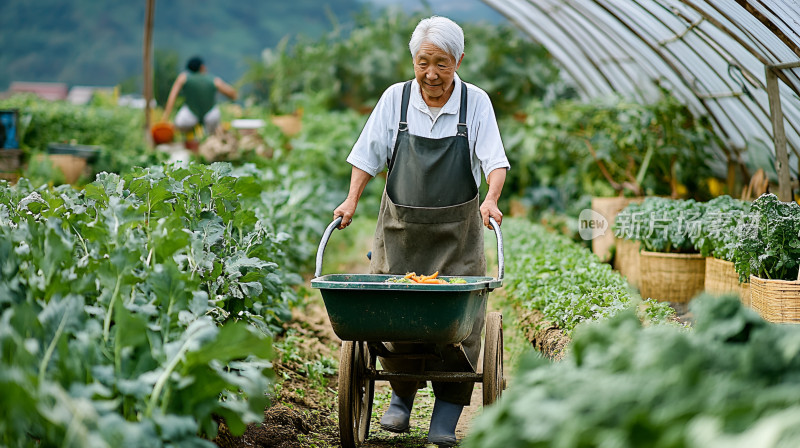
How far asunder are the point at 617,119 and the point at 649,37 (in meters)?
1.22

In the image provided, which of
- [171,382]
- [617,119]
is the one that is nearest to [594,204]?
[617,119]

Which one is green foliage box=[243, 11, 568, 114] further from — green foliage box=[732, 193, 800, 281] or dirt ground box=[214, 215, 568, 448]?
green foliage box=[732, 193, 800, 281]

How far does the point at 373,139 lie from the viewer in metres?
3.73

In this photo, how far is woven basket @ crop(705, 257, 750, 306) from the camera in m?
4.66

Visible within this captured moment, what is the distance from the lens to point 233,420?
2.16 metres

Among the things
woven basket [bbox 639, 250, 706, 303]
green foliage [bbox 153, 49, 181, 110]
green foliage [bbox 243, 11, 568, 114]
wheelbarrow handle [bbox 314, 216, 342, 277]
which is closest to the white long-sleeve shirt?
wheelbarrow handle [bbox 314, 216, 342, 277]

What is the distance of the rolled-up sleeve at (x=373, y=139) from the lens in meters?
3.72

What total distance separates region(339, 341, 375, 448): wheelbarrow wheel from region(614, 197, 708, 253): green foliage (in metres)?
2.85

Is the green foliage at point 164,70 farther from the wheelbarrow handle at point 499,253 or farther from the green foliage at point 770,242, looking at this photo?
the wheelbarrow handle at point 499,253

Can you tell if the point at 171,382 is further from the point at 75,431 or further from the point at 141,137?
the point at 141,137

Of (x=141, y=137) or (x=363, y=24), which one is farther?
(x=363, y=24)

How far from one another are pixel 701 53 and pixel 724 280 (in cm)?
229

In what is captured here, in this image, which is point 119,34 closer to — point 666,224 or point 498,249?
point 666,224

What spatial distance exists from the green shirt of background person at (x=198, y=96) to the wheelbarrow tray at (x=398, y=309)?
8535 millimetres
